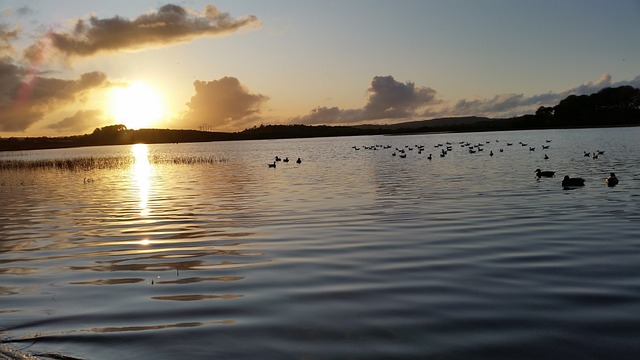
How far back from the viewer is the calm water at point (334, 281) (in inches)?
281

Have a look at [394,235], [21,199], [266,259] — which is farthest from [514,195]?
[21,199]

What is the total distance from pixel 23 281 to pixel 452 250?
30.7 feet

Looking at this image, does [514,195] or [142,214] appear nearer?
[142,214]

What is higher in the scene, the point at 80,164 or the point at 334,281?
the point at 80,164

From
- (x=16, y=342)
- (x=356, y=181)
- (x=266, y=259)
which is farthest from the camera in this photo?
(x=356, y=181)

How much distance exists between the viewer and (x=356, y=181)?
113 feet

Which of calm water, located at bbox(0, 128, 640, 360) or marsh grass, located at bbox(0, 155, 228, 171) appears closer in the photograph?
calm water, located at bbox(0, 128, 640, 360)

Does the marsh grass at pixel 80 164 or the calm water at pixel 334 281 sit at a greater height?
the marsh grass at pixel 80 164

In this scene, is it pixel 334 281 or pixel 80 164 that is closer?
pixel 334 281

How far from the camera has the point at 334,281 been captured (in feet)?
33.6

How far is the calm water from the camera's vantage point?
7.13 metres

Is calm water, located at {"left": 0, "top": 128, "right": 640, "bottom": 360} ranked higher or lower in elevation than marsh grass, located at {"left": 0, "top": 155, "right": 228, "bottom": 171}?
lower

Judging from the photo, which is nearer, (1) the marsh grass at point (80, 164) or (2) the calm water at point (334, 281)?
(2) the calm water at point (334, 281)

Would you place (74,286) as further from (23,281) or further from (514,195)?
(514,195)
